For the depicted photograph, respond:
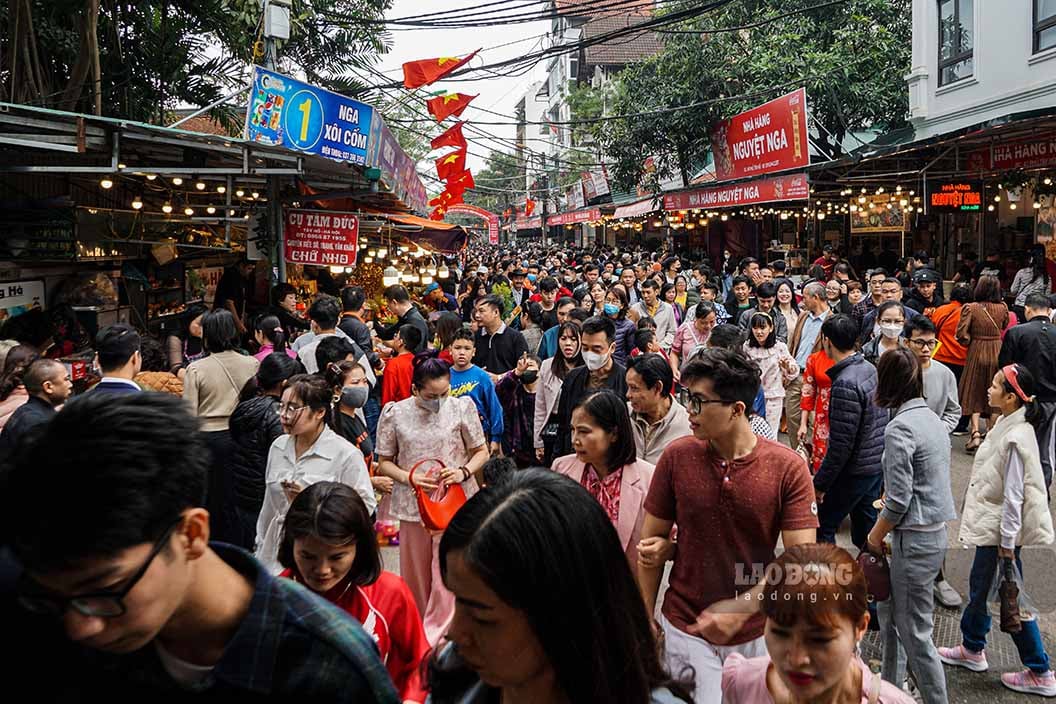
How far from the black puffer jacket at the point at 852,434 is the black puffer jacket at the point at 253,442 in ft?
10.7

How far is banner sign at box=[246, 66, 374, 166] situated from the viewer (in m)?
7.23

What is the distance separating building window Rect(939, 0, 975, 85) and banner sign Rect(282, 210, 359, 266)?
12.6 meters

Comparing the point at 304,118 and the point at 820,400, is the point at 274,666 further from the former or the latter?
the point at 304,118

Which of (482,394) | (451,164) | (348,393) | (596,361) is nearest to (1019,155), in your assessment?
(596,361)

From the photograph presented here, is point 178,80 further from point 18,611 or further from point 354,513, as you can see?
point 18,611

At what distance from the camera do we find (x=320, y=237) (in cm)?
1068

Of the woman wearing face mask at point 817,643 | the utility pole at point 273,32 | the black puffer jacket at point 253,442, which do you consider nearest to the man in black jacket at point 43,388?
the black puffer jacket at point 253,442

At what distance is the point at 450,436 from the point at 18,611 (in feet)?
11.4

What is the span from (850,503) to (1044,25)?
1245 cm

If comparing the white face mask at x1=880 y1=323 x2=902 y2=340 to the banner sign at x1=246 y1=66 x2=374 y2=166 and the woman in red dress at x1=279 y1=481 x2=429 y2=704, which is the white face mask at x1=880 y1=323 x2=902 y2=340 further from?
the woman in red dress at x1=279 y1=481 x2=429 y2=704

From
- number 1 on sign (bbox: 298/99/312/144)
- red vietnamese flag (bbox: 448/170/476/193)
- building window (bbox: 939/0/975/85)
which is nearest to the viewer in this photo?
number 1 on sign (bbox: 298/99/312/144)

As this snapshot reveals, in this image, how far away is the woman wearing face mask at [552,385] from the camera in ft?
20.6

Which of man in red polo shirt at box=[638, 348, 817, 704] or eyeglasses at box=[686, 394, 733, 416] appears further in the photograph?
eyeglasses at box=[686, 394, 733, 416]

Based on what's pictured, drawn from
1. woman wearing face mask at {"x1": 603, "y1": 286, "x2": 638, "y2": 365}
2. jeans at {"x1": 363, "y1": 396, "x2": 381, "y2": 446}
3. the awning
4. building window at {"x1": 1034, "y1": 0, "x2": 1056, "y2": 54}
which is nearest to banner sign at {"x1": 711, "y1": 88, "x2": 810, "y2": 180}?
building window at {"x1": 1034, "y1": 0, "x2": 1056, "y2": 54}
